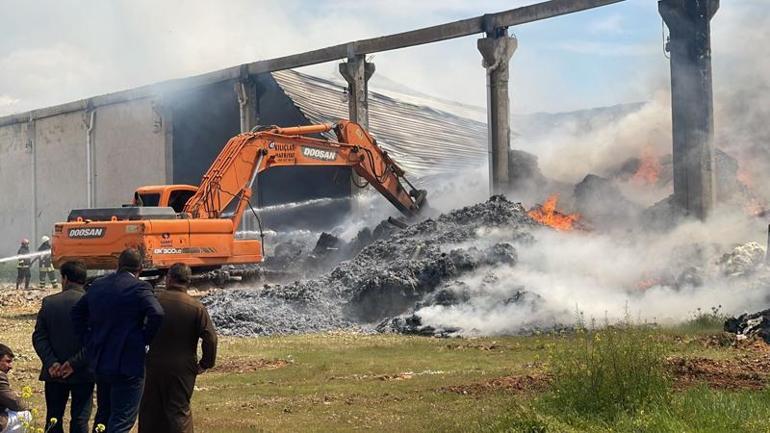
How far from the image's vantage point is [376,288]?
19.3 meters

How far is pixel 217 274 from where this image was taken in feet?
73.2

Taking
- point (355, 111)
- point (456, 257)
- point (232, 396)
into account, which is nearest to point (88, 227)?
point (456, 257)

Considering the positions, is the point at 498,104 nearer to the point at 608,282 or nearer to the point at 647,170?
the point at 647,170

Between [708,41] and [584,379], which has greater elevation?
[708,41]

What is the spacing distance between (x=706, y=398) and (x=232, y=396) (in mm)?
5414

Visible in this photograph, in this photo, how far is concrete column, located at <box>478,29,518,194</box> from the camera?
2584 centimetres

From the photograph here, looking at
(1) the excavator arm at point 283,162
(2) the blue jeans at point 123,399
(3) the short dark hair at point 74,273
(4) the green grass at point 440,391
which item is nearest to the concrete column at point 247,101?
(1) the excavator arm at point 283,162

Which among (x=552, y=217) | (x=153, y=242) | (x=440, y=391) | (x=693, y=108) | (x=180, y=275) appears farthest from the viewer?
(x=552, y=217)

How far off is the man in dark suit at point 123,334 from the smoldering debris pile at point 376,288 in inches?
398

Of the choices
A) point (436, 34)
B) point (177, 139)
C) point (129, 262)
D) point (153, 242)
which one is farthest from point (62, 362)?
point (177, 139)

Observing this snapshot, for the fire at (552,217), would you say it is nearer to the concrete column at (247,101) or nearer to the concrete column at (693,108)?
the concrete column at (693,108)

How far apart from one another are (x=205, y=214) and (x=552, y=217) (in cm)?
822

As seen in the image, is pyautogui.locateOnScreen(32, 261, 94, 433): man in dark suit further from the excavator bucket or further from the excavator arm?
the excavator bucket

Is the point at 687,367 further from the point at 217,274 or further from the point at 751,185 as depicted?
the point at 751,185
